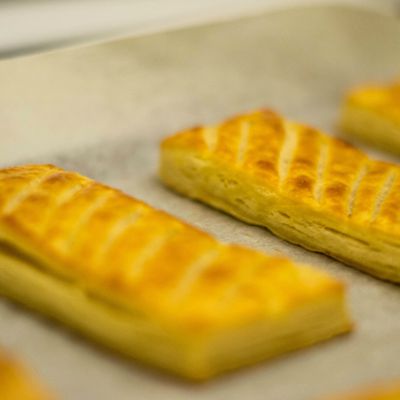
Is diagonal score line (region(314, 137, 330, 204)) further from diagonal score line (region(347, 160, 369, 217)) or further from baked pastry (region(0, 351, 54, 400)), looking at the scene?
baked pastry (region(0, 351, 54, 400))

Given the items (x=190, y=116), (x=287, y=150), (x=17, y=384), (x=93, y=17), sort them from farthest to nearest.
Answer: (x=93, y=17), (x=190, y=116), (x=287, y=150), (x=17, y=384)

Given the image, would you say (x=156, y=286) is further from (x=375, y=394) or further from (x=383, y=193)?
(x=383, y=193)

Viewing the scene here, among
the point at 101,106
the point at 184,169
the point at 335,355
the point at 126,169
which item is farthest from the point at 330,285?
the point at 101,106

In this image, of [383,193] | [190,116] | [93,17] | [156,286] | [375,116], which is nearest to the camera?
[156,286]

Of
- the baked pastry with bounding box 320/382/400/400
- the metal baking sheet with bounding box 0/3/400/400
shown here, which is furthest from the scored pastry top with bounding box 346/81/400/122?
the baked pastry with bounding box 320/382/400/400

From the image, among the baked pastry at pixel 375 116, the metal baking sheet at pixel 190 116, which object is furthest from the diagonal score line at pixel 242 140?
the baked pastry at pixel 375 116

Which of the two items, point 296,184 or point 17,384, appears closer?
point 17,384

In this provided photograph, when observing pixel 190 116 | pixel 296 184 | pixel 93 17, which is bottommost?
pixel 190 116

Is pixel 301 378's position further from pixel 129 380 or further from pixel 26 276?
pixel 26 276

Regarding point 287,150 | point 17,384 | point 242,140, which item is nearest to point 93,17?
point 242,140
